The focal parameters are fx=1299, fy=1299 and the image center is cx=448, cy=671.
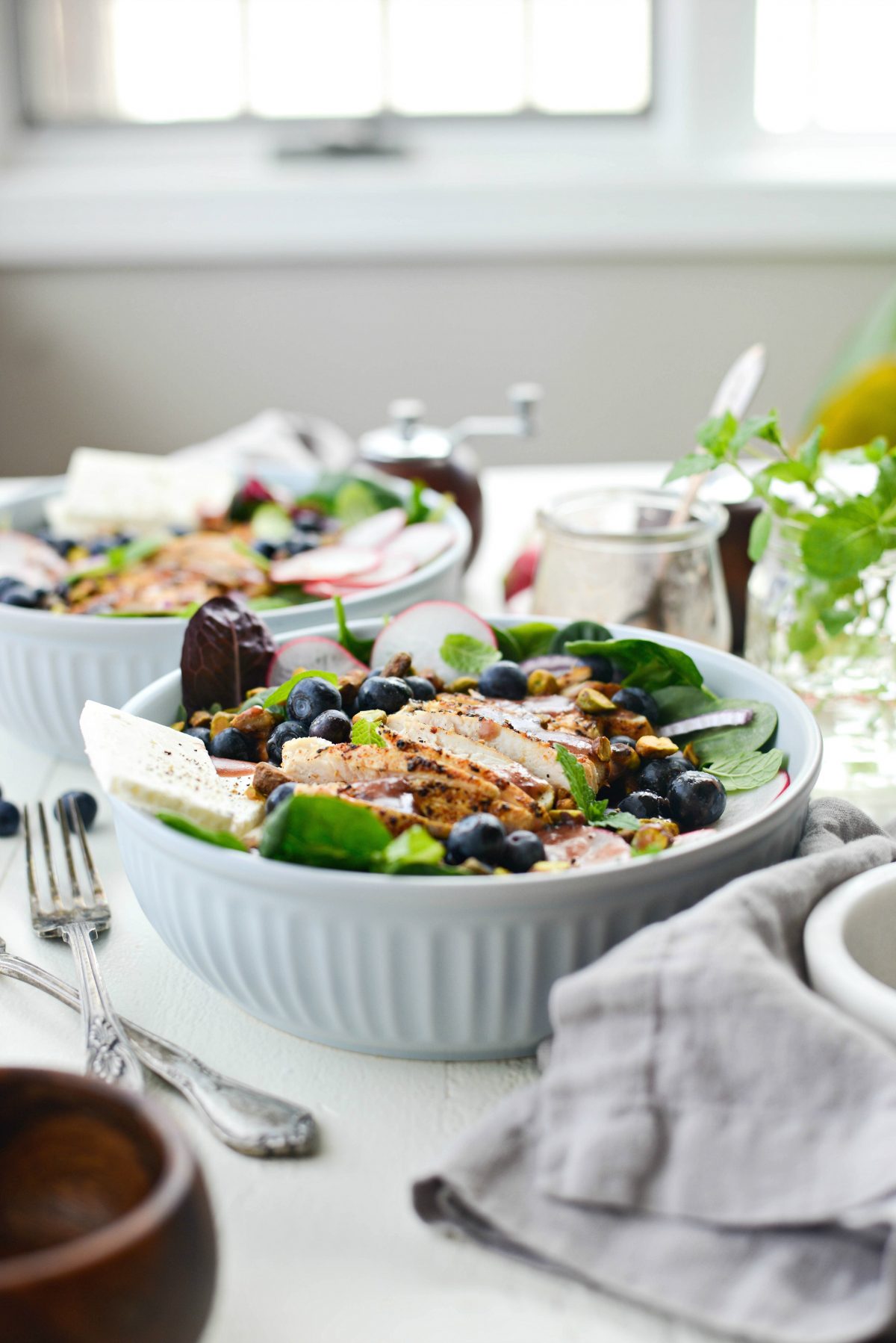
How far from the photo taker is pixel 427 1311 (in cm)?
61

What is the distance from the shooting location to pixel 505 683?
3.42ft

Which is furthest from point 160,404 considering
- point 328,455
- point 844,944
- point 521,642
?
point 844,944

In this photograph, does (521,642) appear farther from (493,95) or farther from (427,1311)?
(493,95)

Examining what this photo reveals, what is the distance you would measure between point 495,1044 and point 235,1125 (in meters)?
0.16

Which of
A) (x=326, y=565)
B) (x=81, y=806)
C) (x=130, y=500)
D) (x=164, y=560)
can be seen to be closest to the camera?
(x=81, y=806)

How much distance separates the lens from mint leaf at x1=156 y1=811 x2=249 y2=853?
770mm

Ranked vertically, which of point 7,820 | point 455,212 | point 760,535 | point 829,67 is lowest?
point 7,820

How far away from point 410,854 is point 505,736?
0.19 metres

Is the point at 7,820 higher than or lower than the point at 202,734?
lower

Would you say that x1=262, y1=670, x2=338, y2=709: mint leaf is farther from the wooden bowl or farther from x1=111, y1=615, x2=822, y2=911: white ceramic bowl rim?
the wooden bowl

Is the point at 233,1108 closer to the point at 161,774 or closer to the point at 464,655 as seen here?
the point at 161,774

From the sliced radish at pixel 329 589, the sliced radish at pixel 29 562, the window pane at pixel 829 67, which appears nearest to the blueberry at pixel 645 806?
the sliced radish at pixel 329 589

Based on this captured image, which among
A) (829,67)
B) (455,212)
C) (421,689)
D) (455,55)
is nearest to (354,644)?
(421,689)

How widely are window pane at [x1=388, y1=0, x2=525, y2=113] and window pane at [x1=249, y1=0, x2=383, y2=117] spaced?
6cm
